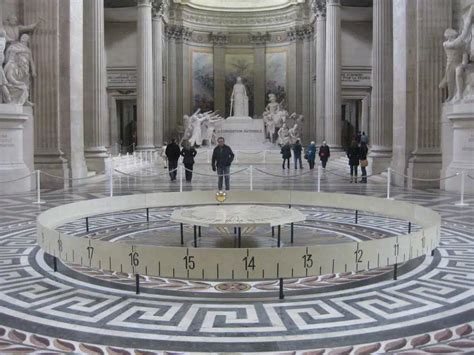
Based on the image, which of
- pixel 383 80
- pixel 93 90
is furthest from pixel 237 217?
pixel 93 90

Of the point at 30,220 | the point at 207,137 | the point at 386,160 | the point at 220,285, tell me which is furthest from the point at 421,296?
the point at 207,137

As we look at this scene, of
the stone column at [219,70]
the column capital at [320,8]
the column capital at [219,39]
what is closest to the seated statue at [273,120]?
the column capital at [320,8]

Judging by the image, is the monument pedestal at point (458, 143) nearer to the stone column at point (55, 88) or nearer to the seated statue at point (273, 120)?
the stone column at point (55, 88)

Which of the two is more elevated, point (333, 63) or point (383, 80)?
point (333, 63)

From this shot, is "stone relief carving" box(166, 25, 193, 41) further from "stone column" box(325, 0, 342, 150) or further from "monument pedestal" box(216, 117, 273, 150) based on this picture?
"stone column" box(325, 0, 342, 150)

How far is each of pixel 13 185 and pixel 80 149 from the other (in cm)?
295

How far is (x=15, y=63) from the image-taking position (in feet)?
45.1

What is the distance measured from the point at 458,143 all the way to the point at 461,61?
5.74 ft

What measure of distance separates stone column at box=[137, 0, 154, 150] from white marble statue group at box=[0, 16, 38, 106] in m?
12.6

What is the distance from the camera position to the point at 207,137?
3078 cm

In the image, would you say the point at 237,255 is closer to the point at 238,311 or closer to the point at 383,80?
the point at 238,311

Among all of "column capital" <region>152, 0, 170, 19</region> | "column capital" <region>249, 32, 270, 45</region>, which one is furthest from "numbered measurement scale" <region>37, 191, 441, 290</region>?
"column capital" <region>249, 32, 270, 45</region>

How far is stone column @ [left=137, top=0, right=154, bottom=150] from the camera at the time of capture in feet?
88.2

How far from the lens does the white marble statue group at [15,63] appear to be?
13.4 meters
